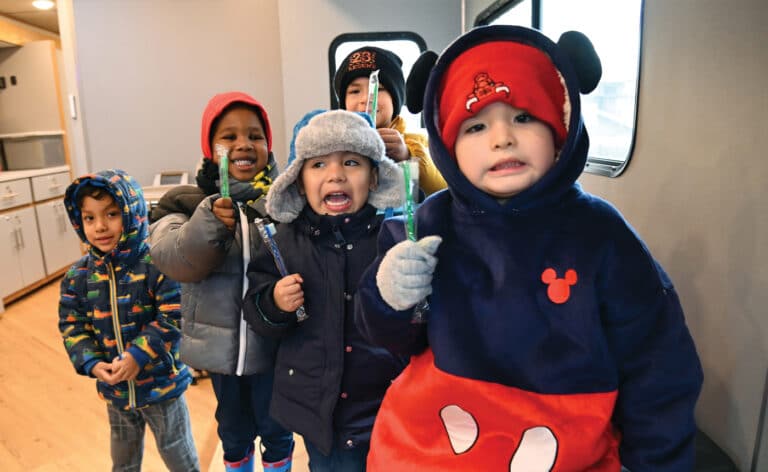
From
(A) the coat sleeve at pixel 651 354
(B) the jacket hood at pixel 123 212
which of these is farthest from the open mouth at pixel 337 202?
(B) the jacket hood at pixel 123 212

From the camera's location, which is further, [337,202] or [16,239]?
[16,239]

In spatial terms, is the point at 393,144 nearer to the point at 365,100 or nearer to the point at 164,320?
the point at 365,100

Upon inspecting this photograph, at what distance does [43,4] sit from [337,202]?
17.4 ft

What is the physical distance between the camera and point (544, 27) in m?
2.24

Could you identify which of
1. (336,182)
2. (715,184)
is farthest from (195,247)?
(715,184)

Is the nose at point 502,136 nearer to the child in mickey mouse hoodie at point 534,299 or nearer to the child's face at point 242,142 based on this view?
the child in mickey mouse hoodie at point 534,299

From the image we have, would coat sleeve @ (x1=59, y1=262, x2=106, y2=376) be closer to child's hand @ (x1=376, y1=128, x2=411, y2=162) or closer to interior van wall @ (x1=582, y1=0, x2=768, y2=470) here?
child's hand @ (x1=376, y1=128, x2=411, y2=162)

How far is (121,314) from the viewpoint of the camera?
149cm

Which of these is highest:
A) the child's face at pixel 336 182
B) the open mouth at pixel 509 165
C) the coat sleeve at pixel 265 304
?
the open mouth at pixel 509 165

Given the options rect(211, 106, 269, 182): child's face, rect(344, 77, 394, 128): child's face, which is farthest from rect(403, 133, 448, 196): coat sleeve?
rect(211, 106, 269, 182): child's face

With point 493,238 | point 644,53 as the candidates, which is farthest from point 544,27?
point 493,238

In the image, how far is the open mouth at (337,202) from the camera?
3.84ft

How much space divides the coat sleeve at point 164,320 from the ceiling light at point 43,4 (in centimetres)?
467

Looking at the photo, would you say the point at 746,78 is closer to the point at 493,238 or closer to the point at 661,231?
the point at 661,231
